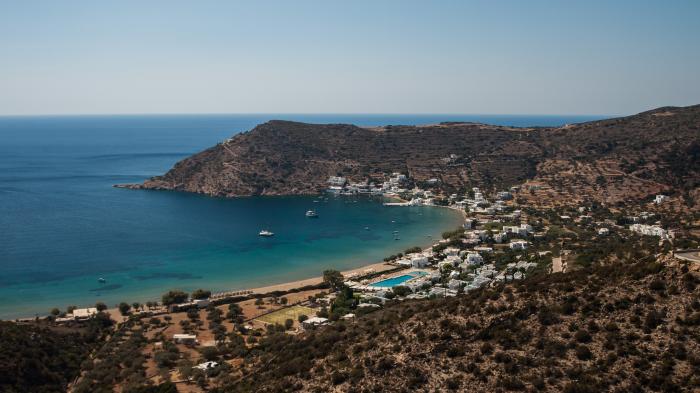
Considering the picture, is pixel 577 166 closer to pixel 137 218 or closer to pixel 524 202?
pixel 524 202

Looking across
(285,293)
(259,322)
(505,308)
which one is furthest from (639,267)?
(285,293)

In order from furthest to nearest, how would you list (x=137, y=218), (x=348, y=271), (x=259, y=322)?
(x=137, y=218), (x=348, y=271), (x=259, y=322)

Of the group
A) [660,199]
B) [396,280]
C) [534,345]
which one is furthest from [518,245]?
[534,345]

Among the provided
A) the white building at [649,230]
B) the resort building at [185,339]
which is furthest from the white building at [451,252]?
the resort building at [185,339]

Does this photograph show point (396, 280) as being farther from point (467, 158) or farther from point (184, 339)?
point (467, 158)

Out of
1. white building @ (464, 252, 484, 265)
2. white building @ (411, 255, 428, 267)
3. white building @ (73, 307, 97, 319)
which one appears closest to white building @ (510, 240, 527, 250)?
white building @ (464, 252, 484, 265)
